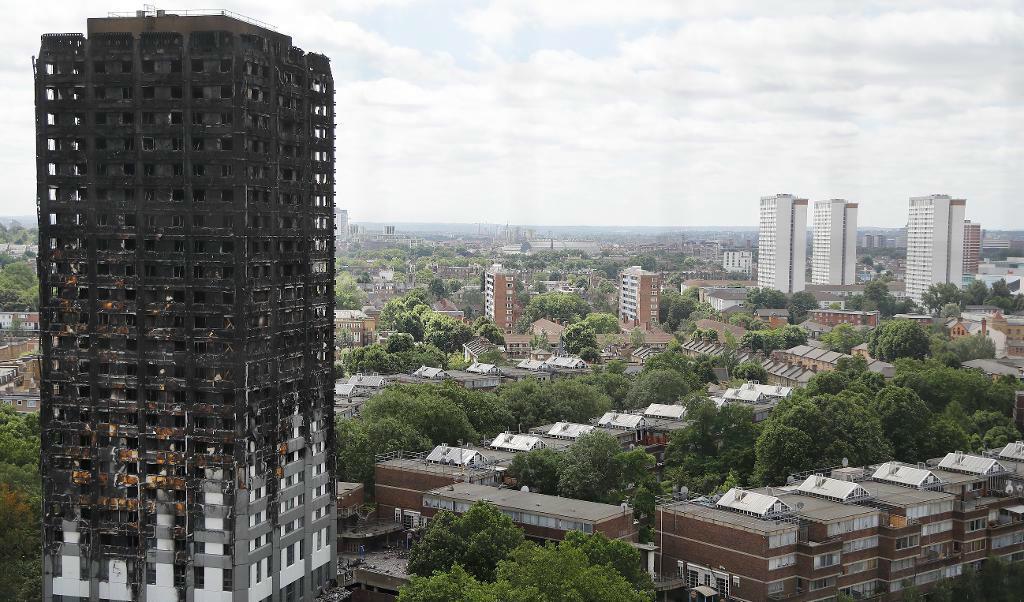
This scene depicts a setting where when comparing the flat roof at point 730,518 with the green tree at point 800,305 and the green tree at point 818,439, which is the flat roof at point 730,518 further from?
the green tree at point 800,305

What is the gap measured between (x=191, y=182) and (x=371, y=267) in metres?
148

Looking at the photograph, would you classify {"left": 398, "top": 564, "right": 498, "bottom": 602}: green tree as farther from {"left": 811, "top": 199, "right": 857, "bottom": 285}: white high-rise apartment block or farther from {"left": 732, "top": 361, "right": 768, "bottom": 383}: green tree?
{"left": 811, "top": 199, "right": 857, "bottom": 285}: white high-rise apartment block

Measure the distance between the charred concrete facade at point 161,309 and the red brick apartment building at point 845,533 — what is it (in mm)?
11263

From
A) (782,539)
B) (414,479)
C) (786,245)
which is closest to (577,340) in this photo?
(414,479)

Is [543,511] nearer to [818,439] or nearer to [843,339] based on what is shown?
[818,439]

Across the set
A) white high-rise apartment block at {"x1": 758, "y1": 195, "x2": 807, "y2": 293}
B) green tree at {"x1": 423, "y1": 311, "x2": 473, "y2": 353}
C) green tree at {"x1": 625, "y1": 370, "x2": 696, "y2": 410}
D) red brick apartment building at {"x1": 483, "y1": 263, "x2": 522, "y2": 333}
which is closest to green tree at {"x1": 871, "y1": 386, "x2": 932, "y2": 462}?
green tree at {"x1": 625, "y1": 370, "x2": 696, "y2": 410}

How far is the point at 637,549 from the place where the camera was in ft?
99.9

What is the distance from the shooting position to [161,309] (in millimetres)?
27859

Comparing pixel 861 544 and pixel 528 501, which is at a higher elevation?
Answer: pixel 528 501

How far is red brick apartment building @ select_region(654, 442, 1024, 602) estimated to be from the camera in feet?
96.9

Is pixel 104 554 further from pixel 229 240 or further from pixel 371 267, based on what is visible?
pixel 371 267

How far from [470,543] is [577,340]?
51621 millimetres

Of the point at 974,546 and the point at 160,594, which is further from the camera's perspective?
the point at 974,546

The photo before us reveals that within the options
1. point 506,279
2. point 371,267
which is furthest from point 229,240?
point 371,267
